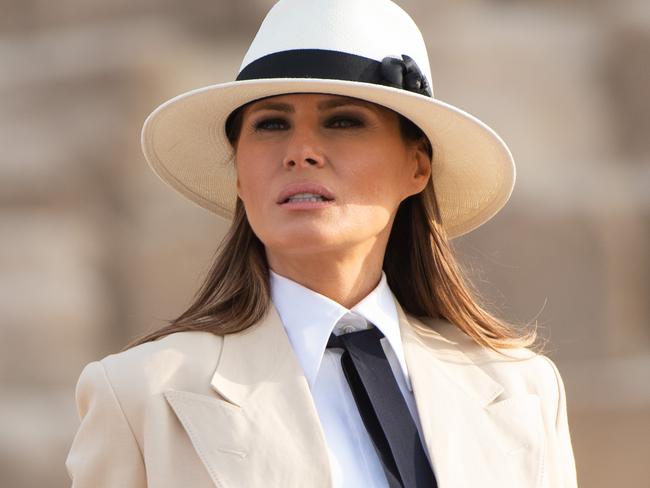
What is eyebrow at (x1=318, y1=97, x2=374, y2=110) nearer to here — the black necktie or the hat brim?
the hat brim

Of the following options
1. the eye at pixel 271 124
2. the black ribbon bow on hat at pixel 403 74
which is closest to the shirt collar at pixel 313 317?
the eye at pixel 271 124

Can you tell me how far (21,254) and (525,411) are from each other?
199 cm

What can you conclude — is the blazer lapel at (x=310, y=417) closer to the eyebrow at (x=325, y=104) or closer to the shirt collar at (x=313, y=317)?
the shirt collar at (x=313, y=317)

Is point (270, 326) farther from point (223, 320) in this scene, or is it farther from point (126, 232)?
point (126, 232)

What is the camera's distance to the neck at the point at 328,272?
2.79m

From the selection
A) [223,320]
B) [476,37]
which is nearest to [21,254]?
[476,37]

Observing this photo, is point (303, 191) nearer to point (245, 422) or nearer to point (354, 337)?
point (354, 337)

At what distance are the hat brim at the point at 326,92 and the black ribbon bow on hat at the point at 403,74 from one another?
0.03 m

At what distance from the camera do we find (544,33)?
460 centimetres

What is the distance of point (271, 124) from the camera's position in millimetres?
2758

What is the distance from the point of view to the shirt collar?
8.85 feet

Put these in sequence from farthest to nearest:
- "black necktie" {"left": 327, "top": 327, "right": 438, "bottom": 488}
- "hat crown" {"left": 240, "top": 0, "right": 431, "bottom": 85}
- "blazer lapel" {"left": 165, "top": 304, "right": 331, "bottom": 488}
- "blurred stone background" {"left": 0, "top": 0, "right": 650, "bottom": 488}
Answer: "blurred stone background" {"left": 0, "top": 0, "right": 650, "bottom": 488} < "hat crown" {"left": 240, "top": 0, "right": 431, "bottom": 85} < "black necktie" {"left": 327, "top": 327, "right": 438, "bottom": 488} < "blazer lapel" {"left": 165, "top": 304, "right": 331, "bottom": 488}

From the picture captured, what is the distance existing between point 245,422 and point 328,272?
371 millimetres

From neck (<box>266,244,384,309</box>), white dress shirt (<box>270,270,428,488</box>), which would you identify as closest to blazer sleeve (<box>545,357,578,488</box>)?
white dress shirt (<box>270,270,428,488</box>)
